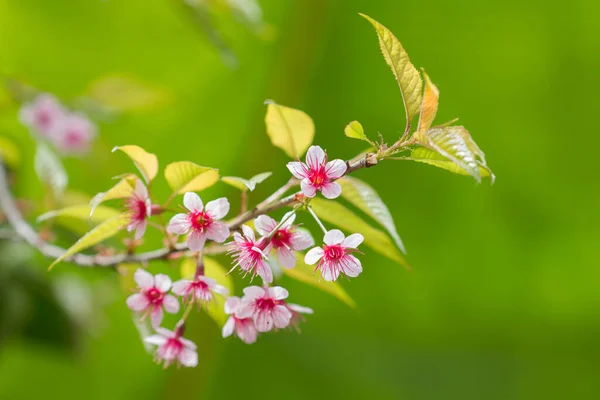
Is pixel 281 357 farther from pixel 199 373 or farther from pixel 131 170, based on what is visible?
pixel 131 170

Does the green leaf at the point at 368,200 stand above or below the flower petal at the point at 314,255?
above

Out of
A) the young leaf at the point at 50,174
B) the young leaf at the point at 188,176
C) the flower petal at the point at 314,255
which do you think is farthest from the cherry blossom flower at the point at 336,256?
the young leaf at the point at 50,174

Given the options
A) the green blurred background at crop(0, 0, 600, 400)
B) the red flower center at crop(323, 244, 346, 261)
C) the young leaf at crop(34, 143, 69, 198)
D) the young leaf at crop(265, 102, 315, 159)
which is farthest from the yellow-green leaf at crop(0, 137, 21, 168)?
the red flower center at crop(323, 244, 346, 261)

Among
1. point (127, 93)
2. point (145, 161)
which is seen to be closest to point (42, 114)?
point (127, 93)

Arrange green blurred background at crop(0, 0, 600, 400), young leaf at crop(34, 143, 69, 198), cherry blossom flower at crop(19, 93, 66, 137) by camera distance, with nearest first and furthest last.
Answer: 1. young leaf at crop(34, 143, 69, 198)
2. cherry blossom flower at crop(19, 93, 66, 137)
3. green blurred background at crop(0, 0, 600, 400)

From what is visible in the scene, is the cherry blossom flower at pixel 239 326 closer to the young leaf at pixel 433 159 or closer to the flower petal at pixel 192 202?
the flower petal at pixel 192 202

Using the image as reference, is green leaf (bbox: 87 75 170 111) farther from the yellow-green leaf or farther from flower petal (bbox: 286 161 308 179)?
flower petal (bbox: 286 161 308 179)
